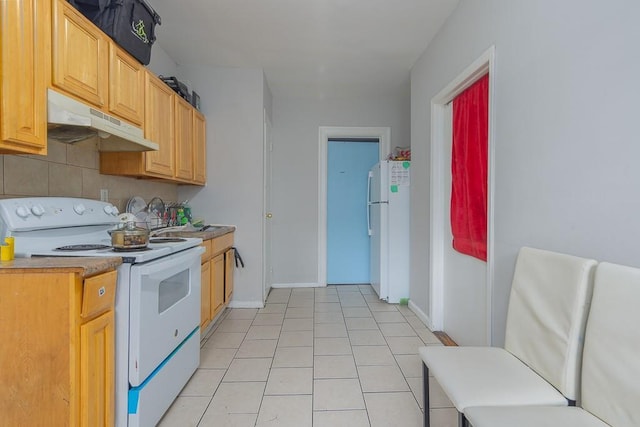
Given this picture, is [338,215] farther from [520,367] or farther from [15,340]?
[15,340]

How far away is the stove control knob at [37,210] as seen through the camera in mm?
1465

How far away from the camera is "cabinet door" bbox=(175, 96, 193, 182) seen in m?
2.68

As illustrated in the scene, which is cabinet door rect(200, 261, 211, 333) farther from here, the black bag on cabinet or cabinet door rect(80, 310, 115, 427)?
the black bag on cabinet

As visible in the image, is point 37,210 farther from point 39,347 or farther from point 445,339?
point 445,339

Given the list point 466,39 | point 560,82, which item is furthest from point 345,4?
point 560,82

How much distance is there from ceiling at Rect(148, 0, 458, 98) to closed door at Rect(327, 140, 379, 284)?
106cm

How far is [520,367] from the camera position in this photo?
125cm

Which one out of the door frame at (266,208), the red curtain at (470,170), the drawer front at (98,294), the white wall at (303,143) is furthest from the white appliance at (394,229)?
the drawer front at (98,294)

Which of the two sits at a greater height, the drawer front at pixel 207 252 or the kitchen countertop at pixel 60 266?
the kitchen countertop at pixel 60 266

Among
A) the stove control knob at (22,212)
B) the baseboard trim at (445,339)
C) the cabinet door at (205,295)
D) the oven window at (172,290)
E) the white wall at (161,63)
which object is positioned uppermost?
the white wall at (161,63)

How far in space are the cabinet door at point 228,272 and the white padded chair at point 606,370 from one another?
244cm

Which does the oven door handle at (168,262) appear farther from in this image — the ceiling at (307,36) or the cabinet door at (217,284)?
the ceiling at (307,36)

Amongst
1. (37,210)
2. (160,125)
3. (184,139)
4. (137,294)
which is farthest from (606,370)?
(184,139)

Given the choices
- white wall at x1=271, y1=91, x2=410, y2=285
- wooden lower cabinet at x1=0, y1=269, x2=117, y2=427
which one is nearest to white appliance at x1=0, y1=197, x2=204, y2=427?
wooden lower cabinet at x1=0, y1=269, x2=117, y2=427
